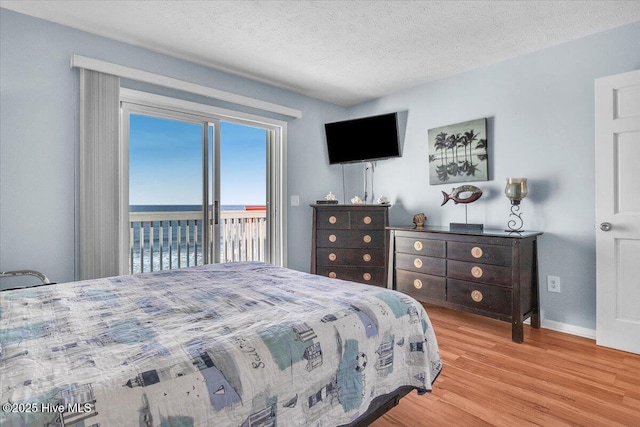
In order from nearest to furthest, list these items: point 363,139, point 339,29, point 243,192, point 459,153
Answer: point 339,29
point 459,153
point 243,192
point 363,139

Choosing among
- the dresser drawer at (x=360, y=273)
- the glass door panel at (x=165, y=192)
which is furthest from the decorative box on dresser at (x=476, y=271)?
the glass door panel at (x=165, y=192)

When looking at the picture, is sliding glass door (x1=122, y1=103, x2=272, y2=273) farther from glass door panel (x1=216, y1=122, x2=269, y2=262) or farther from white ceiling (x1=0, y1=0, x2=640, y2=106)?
white ceiling (x1=0, y1=0, x2=640, y2=106)

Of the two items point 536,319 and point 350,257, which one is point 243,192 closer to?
point 350,257

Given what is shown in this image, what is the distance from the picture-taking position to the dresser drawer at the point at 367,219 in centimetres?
367

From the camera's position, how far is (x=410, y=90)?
151 inches

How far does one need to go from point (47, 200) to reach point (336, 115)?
10.4ft

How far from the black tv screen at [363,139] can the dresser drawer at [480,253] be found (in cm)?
134

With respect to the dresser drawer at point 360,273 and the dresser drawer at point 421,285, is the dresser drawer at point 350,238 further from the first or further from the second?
the dresser drawer at point 421,285

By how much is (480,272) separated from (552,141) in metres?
1.28

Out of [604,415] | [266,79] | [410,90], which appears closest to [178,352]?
[604,415]

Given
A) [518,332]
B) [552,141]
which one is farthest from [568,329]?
[552,141]

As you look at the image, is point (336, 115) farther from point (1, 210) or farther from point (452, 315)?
point (1, 210)

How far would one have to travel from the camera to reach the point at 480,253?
2.78m

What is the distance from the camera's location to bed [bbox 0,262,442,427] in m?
0.77
